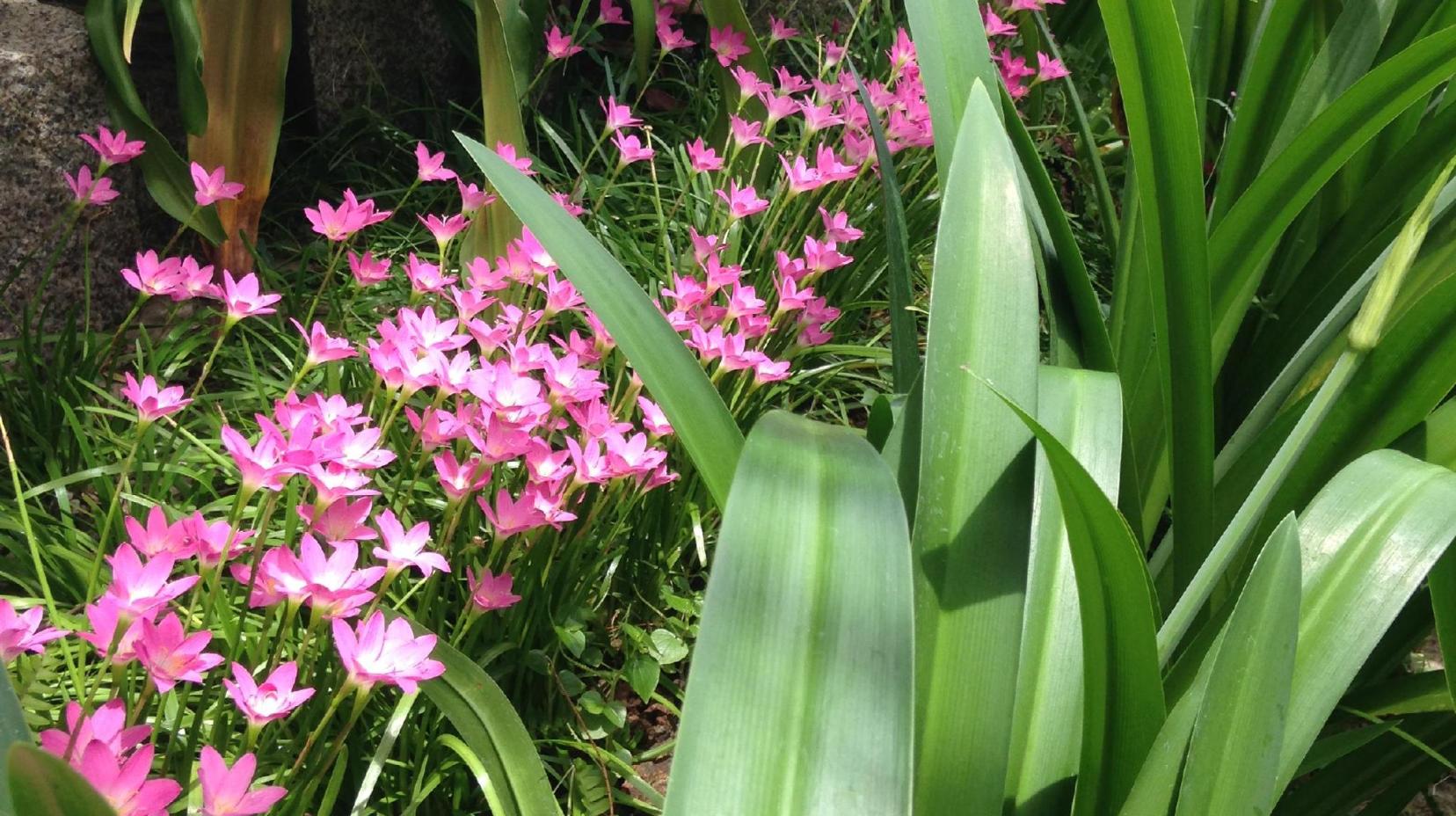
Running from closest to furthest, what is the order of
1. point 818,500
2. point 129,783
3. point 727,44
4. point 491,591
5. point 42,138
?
point 129,783
point 818,500
point 491,591
point 42,138
point 727,44

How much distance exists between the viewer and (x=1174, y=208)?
1010 millimetres

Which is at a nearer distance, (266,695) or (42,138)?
(266,695)

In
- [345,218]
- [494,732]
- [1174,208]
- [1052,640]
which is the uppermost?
[1174,208]

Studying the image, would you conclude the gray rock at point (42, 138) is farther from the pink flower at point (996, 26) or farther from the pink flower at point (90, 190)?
the pink flower at point (996, 26)

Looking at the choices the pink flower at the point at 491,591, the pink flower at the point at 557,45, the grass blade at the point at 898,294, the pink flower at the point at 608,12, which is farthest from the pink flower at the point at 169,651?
the pink flower at the point at 608,12

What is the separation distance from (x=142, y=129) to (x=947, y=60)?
3.82 feet

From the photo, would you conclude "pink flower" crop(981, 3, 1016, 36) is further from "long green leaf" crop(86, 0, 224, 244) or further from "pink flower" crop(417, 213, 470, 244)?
"long green leaf" crop(86, 0, 224, 244)

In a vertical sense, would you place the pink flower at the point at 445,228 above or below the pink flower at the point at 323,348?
above

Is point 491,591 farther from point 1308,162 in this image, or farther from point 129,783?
point 1308,162

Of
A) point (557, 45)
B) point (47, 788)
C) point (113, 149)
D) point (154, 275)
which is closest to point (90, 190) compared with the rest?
point (113, 149)

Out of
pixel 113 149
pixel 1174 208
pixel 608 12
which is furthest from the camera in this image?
A: pixel 608 12

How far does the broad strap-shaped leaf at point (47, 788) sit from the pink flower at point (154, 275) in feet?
2.40

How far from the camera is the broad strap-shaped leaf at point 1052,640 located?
817 mm

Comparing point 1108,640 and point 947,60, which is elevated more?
point 947,60
